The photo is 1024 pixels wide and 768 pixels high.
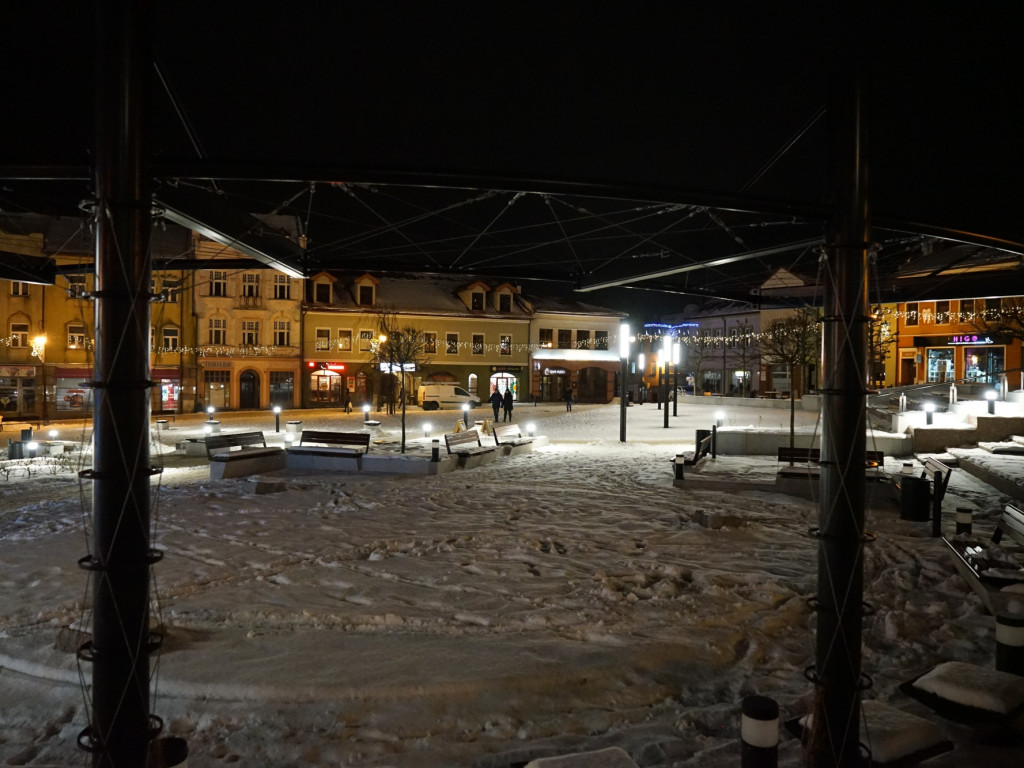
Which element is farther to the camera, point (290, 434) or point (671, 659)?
point (290, 434)

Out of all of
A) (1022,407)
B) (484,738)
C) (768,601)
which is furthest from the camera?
(1022,407)

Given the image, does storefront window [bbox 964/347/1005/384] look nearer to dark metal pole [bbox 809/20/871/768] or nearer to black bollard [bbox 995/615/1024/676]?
black bollard [bbox 995/615/1024/676]

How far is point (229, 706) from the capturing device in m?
4.54

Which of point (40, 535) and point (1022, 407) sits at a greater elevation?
point (1022, 407)

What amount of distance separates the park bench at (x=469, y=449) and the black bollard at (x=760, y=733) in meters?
12.8

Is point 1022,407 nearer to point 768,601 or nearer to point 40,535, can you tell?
point 768,601

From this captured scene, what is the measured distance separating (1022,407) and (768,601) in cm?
1893

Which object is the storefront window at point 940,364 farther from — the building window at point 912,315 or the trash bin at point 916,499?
the trash bin at point 916,499

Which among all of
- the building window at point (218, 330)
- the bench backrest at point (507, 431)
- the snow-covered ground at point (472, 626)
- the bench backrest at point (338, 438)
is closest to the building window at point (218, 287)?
the building window at point (218, 330)

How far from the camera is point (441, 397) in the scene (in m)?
40.1

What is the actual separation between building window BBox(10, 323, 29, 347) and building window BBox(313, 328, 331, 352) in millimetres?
15448

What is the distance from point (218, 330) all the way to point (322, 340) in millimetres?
6318

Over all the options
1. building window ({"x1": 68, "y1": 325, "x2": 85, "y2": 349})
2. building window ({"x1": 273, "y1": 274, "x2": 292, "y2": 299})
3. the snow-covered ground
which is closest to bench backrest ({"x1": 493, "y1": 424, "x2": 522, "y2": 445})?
the snow-covered ground

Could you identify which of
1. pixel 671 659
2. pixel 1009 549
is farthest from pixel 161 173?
pixel 1009 549
